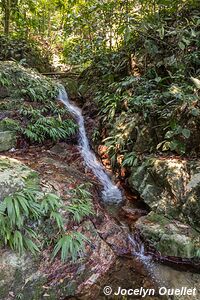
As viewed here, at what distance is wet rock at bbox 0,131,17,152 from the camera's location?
5945 millimetres

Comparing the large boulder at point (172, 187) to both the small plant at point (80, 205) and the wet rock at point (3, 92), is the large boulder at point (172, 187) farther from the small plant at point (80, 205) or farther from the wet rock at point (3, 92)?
the wet rock at point (3, 92)

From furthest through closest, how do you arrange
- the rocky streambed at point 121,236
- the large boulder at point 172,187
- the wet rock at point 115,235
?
1. the large boulder at point 172,187
2. the wet rock at point 115,235
3. the rocky streambed at point 121,236

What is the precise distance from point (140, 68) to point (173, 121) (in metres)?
2.90

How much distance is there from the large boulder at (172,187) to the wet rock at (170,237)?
7.9 inches

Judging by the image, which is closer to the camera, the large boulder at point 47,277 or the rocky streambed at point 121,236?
the large boulder at point 47,277

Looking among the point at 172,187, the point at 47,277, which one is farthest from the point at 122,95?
the point at 47,277

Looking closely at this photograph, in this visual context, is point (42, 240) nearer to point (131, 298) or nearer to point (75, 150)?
point (131, 298)

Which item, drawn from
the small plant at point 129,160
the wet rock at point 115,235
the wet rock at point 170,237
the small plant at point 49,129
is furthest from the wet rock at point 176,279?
the small plant at point 49,129

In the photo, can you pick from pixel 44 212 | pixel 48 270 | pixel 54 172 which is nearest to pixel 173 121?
pixel 54 172

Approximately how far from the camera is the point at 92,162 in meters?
6.63

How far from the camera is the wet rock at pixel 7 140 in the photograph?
5.95 metres

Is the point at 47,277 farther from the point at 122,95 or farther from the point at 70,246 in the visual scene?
the point at 122,95

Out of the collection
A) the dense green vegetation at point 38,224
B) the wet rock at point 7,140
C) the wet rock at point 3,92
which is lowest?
the dense green vegetation at point 38,224

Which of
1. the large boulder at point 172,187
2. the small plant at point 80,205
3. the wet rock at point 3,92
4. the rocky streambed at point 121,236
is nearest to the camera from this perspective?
the rocky streambed at point 121,236
